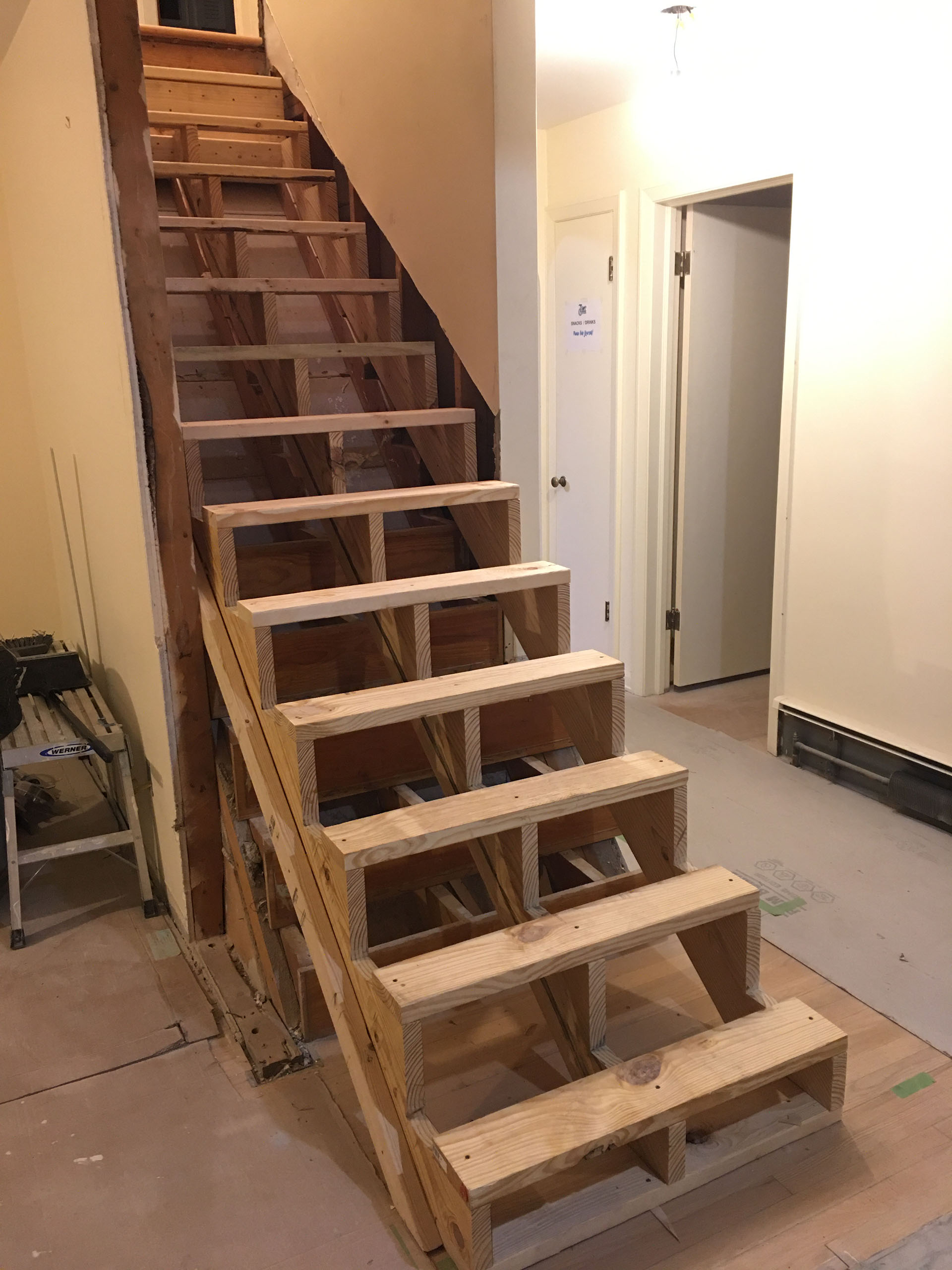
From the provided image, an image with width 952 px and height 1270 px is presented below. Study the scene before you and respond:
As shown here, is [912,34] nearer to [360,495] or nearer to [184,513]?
[360,495]

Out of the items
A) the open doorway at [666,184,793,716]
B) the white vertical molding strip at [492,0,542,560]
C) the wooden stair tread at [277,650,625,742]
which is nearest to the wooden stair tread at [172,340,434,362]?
the white vertical molding strip at [492,0,542,560]

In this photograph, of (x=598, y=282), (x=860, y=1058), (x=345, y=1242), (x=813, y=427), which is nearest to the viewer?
(x=345, y=1242)

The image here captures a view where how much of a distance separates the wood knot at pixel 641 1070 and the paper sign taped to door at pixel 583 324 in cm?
320

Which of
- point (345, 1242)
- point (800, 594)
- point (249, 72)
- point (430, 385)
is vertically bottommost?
point (345, 1242)

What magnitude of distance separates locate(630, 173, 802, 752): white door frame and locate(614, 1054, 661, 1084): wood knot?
7.17 feet

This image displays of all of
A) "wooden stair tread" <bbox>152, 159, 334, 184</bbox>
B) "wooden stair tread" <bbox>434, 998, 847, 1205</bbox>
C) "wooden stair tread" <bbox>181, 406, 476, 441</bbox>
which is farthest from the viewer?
"wooden stair tread" <bbox>152, 159, 334, 184</bbox>

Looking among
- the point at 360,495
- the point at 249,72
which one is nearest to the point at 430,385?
the point at 360,495

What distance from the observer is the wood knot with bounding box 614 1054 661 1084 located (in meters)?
1.66

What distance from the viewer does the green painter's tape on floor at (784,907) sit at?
8.68 ft

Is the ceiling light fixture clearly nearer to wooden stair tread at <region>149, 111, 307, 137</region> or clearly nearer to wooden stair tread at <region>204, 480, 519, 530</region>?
wooden stair tread at <region>149, 111, 307, 137</region>

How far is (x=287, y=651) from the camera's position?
93.2 inches

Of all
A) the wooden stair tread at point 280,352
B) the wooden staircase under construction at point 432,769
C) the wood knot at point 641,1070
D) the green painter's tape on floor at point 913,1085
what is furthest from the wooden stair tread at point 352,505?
the green painter's tape on floor at point 913,1085

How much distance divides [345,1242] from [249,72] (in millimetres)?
3932

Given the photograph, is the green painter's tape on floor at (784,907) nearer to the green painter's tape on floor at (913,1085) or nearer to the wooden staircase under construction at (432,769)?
the wooden staircase under construction at (432,769)
